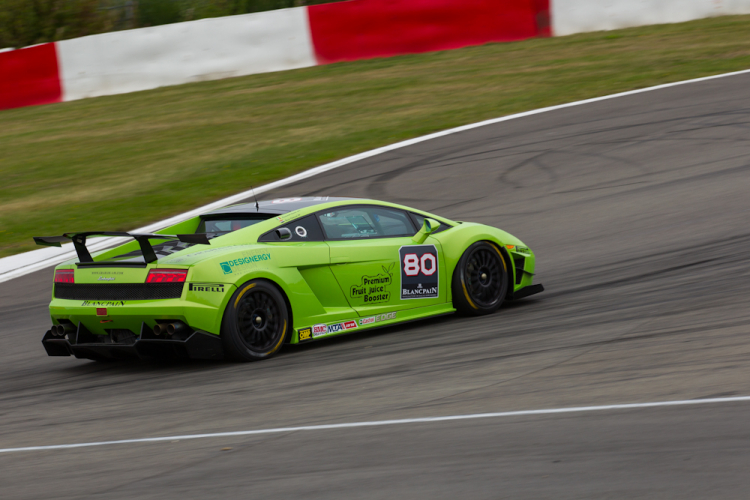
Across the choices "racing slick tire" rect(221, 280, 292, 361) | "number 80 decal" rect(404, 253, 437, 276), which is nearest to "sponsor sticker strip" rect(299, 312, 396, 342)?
"racing slick tire" rect(221, 280, 292, 361)

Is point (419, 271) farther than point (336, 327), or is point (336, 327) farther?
point (419, 271)

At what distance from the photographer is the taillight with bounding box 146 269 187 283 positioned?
6836 mm

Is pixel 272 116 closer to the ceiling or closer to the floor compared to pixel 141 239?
closer to the ceiling

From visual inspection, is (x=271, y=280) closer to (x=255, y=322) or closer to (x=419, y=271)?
(x=255, y=322)

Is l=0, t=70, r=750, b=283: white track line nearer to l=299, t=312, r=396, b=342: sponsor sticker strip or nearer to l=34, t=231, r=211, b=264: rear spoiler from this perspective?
l=34, t=231, r=211, b=264: rear spoiler

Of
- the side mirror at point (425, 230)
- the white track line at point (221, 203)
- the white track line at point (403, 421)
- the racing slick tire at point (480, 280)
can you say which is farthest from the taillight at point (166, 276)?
the white track line at point (221, 203)

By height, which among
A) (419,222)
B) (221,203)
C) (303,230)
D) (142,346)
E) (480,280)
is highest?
(303,230)

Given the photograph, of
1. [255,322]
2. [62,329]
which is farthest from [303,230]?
[62,329]

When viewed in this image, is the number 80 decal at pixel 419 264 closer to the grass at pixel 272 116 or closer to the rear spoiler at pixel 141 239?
the rear spoiler at pixel 141 239

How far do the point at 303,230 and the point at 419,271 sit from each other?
1.12 m

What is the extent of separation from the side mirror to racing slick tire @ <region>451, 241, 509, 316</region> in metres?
0.39

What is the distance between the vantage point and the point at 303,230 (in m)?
7.62

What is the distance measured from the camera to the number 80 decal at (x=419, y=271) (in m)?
8.04

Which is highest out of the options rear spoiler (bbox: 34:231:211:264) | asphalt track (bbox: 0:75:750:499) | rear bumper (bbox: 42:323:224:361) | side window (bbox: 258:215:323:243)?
rear spoiler (bbox: 34:231:211:264)
